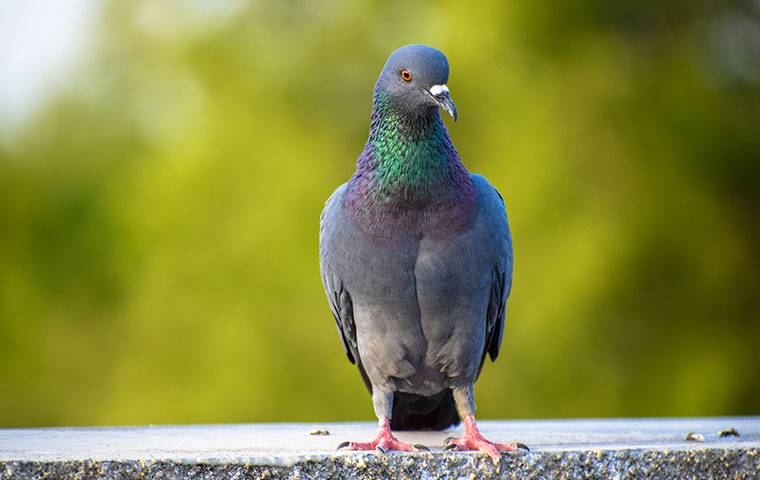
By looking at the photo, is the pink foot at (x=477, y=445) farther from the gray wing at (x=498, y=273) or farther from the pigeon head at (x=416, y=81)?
the pigeon head at (x=416, y=81)

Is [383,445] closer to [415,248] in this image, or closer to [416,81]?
[415,248]

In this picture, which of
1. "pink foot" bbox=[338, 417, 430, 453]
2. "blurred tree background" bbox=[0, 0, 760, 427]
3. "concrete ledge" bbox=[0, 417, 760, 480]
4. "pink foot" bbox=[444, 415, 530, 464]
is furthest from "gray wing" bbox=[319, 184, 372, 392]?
"blurred tree background" bbox=[0, 0, 760, 427]

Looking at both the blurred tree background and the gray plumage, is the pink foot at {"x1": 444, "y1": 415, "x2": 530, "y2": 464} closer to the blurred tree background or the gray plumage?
the gray plumage

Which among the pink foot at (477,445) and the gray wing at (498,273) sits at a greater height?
the gray wing at (498,273)

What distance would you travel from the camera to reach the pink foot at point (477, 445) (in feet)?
13.6

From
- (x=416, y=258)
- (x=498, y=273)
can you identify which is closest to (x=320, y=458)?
(x=416, y=258)

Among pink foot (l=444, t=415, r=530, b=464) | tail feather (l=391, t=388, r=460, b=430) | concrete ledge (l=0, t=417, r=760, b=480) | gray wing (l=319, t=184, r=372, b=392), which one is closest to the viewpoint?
concrete ledge (l=0, t=417, r=760, b=480)

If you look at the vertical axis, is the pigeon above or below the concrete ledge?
above

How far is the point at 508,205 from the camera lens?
1255cm

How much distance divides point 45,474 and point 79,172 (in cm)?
1698

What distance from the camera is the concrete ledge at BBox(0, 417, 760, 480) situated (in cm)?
374

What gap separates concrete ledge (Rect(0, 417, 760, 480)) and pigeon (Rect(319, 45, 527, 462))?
238mm

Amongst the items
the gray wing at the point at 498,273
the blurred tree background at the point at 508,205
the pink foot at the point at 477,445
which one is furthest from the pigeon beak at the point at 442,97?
the blurred tree background at the point at 508,205

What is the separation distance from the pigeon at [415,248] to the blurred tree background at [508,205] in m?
7.74
